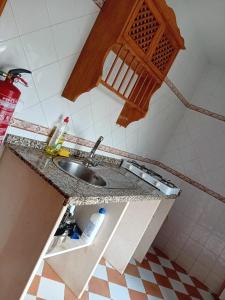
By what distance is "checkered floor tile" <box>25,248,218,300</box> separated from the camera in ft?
5.93

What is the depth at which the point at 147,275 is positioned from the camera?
2.49m

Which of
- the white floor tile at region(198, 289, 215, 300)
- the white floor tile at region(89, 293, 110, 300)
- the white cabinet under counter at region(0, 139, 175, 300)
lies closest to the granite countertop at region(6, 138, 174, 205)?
the white cabinet under counter at region(0, 139, 175, 300)

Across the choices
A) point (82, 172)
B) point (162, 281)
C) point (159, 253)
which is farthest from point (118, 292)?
point (159, 253)

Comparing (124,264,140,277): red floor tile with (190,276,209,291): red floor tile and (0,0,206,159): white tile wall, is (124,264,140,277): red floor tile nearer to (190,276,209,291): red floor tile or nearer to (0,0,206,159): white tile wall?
(190,276,209,291): red floor tile

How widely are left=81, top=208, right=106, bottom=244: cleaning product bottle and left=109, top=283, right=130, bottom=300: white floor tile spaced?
0.50 metres

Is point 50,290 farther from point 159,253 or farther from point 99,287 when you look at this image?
point 159,253

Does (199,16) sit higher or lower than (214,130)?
higher

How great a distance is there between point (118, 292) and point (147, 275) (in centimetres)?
49

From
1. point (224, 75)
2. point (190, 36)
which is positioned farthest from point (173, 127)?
point (190, 36)

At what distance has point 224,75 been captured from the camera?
9.51 feet

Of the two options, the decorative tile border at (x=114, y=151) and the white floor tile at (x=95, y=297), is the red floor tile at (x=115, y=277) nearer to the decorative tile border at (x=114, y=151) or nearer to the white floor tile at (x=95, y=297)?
the white floor tile at (x=95, y=297)

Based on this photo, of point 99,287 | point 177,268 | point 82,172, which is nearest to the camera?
point 82,172

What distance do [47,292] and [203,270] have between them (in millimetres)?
1726

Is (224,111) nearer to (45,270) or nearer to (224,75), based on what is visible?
(224,75)
